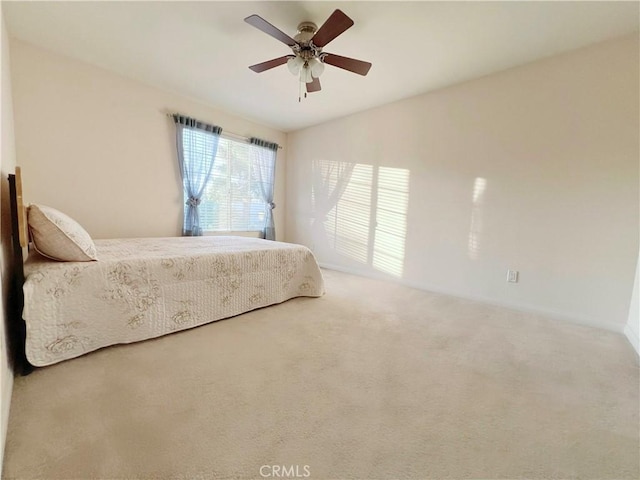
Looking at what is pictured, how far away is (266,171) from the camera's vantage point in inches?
178

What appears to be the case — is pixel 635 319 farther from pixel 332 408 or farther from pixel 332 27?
pixel 332 27

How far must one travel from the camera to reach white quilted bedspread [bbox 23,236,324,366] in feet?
4.93

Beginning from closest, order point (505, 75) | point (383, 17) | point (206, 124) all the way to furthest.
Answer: point (383, 17)
point (505, 75)
point (206, 124)

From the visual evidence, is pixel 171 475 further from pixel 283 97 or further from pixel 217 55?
pixel 283 97

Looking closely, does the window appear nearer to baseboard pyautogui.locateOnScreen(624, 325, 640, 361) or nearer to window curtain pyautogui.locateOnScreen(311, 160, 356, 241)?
window curtain pyautogui.locateOnScreen(311, 160, 356, 241)

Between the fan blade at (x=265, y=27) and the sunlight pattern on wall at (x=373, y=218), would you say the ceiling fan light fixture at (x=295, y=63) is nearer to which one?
the fan blade at (x=265, y=27)

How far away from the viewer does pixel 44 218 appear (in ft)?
5.23

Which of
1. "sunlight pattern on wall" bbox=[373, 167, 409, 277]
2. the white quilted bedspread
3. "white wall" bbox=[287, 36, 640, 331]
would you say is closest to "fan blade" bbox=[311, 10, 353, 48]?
the white quilted bedspread

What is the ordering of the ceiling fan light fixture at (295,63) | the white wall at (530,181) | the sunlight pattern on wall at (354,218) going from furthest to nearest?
the sunlight pattern on wall at (354,218) → the white wall at (530,181) → the ceiling fan light fixture at (295,63)

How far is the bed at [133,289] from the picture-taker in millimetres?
1483

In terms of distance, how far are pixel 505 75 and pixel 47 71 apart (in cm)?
445

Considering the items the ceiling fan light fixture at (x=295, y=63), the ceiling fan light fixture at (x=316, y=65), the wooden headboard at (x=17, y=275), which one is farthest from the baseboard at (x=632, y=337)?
the wooden headboard at (x=17, y=275)

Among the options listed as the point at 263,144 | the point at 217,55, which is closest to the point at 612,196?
the point at 217,55

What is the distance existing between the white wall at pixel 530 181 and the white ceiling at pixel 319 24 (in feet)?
0.94
